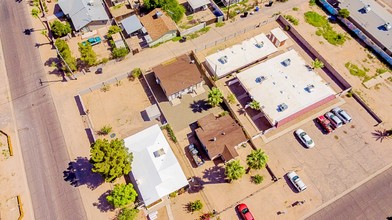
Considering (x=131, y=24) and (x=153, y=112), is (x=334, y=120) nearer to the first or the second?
(x=153, y=112)

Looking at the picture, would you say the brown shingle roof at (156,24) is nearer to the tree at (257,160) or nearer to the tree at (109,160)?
the tree at (109,160)

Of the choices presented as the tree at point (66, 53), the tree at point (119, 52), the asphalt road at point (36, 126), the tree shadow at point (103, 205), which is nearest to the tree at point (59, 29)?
the tree at point (66, 53)

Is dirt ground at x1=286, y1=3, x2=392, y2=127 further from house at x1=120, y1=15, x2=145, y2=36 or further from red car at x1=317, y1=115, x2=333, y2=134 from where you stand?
house at x1=120, y1=15, x2=145, y2=36

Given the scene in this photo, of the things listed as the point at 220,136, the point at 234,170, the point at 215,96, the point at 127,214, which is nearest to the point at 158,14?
the point at 215,96

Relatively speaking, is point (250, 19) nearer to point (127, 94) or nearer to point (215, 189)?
point (127, 94)

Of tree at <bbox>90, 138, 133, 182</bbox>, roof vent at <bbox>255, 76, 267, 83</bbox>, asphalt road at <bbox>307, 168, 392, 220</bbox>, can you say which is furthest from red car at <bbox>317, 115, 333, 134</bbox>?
tree at <bbox>90, 138, 133, 182</bbox>

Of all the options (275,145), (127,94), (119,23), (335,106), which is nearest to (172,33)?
(119,23)
